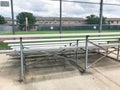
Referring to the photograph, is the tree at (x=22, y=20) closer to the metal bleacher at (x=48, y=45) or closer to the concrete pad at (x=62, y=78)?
the metal bleacher at (x=48, y=45)

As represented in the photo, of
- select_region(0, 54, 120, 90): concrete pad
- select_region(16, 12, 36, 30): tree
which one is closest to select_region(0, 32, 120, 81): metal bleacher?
select_region(0, 54, 120, 90): concrete pad

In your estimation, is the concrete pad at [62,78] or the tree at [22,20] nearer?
the concrete pad at [62,78]

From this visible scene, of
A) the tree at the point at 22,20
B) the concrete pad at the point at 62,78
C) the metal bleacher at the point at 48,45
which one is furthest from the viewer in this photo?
the tree at the point at 22,20

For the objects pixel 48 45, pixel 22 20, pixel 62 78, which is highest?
pixel 22 20

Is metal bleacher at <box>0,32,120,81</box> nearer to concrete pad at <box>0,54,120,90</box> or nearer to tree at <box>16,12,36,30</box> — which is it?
concrete pad at <box>0,54,120,90</box>

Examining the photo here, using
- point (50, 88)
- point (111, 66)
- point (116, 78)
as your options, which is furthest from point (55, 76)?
point (111, 66)

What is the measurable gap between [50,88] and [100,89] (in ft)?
2.97

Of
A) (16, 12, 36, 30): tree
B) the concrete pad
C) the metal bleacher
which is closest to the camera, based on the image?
the concrete pad

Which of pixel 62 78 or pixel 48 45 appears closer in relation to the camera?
pixel 62 78

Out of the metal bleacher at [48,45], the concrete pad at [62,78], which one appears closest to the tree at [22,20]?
the metal bleacher at [48,45]

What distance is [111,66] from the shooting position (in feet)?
14.2

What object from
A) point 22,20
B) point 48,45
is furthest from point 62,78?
point 22,20

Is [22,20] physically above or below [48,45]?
above

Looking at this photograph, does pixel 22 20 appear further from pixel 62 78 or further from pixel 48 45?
pixel 62 78
